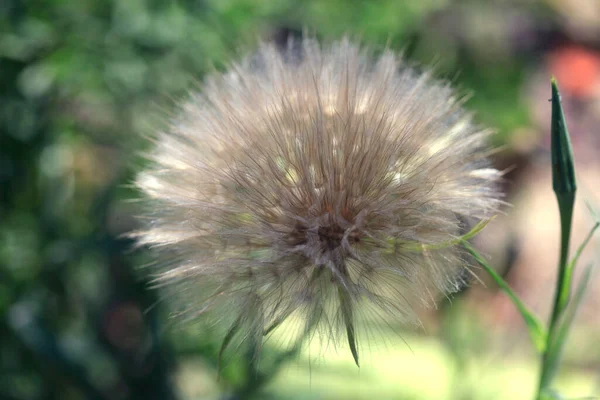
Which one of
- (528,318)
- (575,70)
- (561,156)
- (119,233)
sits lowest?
(528,318)

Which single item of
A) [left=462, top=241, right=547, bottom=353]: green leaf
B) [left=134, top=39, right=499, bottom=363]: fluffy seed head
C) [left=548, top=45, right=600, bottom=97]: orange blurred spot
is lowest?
[left=462, top=241, right=547, bottom=353]: green leaf

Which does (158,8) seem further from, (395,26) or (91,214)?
(395,26)

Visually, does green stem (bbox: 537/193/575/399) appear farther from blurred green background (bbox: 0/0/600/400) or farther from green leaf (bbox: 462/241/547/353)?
blurred green background (bbox: 0/0/600/400)

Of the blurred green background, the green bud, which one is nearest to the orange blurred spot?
the blurred green background

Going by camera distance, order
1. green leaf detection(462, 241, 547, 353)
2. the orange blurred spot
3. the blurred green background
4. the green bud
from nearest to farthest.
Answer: the green bud → green leaf detection(462, 241, 547, 353) → the blurred green background → the orange blurred spot

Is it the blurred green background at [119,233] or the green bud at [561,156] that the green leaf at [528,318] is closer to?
the green bud at [561,156]

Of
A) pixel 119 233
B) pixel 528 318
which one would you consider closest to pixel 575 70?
pixel 119 233

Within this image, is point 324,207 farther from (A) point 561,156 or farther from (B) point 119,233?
(B) point 119,233

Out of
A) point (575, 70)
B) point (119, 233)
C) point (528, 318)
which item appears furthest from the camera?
point (575, 70)

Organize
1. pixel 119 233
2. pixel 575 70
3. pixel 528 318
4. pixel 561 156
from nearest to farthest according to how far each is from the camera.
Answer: pixel 561 156
pixel 528 318
pixel 119 233
pixel 575 70
